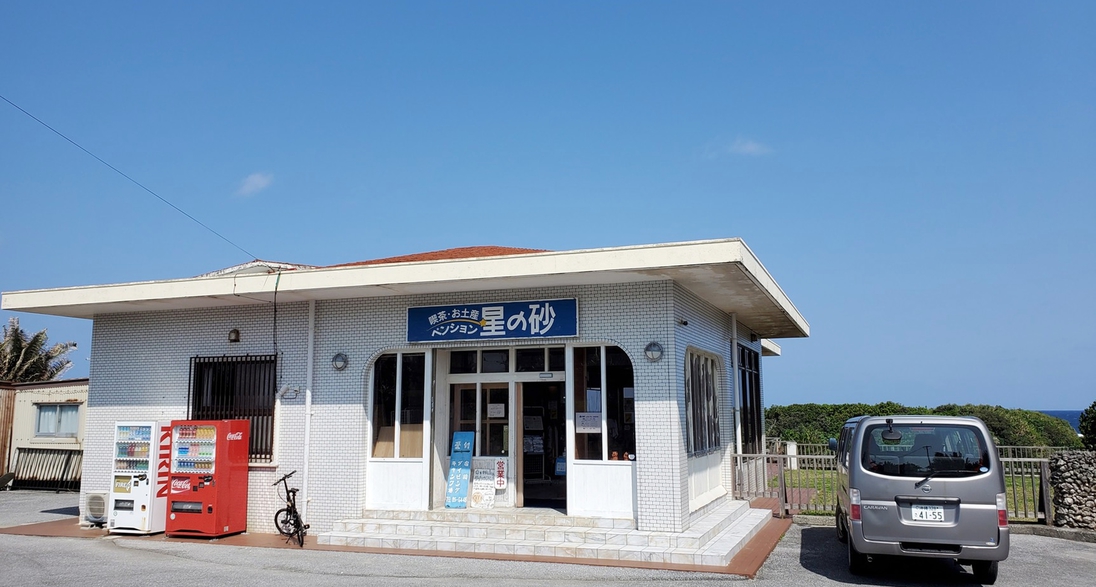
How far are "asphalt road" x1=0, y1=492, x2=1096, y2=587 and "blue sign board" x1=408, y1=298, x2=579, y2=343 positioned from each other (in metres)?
3.13

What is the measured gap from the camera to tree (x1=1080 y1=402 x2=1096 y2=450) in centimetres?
1429

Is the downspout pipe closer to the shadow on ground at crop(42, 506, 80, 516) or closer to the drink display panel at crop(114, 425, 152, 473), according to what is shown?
the drink display panel at crop(114, 425, 152, 473)

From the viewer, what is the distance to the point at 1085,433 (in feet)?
47.9

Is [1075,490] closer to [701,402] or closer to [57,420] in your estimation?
[701,402]

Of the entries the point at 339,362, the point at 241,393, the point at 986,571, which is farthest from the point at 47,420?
the point at 986,571

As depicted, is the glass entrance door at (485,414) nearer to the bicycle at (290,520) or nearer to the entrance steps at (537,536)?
the entrance steps at (537,536)

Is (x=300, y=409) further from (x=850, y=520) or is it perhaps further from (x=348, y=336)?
(x=850, y=520)

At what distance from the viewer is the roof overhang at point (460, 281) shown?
9602 mm

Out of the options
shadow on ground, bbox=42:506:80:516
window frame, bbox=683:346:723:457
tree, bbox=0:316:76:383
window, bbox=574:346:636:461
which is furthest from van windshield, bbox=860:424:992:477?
tree, bbox=0:316:76:383

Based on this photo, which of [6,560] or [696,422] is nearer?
[6,560]

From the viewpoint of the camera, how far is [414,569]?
29.8ft

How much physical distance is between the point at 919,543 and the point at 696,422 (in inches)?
171

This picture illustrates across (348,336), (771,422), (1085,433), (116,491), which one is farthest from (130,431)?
(771,422)

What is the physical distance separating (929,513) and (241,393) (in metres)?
9.98
